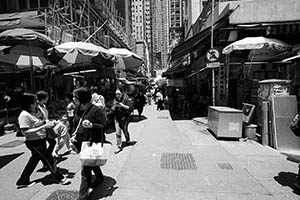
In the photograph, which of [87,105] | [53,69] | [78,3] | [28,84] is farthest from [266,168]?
[78,3]

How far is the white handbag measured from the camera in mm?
3273

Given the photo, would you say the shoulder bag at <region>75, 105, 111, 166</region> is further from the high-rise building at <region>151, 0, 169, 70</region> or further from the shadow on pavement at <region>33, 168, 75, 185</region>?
the high-rise building at <region>151, 0, 169, 70</region>

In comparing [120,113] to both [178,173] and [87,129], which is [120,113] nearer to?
[178,173]

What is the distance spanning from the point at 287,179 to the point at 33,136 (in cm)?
492

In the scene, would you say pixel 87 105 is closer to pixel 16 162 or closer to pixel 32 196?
pixel 32 196

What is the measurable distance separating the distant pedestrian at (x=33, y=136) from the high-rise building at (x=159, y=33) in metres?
117

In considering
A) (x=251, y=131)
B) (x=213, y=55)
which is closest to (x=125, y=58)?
(x=213, y=55)

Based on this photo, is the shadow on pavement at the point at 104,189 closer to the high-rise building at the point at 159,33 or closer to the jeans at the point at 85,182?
the jeans at the point at 85,182

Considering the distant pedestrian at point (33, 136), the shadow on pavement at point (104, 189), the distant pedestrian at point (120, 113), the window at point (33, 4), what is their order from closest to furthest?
the shadow on pavement at point (104, 189), the distant pedestrian at point (33, 136), the distant pedestrian at point (120, 113), the window at point (33, 4)

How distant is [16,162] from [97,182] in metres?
2.75

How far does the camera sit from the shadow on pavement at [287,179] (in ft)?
13.2

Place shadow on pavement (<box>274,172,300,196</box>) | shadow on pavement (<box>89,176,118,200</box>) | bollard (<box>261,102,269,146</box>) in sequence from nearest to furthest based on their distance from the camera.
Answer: shadow on pavement (<box>89,176,118,200</box>) < shadow on pavement (<box>274,172,300,196</box>) < bollard (<box>261,102,269,146</box>)

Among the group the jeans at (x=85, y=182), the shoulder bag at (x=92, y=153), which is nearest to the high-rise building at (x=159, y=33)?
the shoulder bag at (x=92, y=153)

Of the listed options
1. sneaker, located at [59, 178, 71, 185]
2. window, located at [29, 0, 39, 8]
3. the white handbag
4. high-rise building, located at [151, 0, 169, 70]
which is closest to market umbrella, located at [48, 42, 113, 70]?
sneaker, located at [59, 178, 71, 185]
